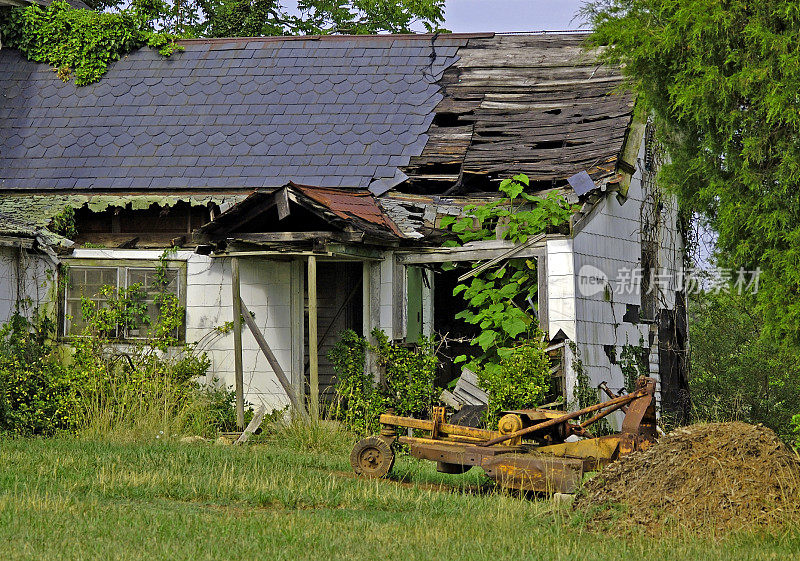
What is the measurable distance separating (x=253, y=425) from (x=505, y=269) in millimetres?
4085

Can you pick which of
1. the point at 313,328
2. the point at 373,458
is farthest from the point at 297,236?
the point at 373,458

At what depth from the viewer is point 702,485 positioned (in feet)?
27.4

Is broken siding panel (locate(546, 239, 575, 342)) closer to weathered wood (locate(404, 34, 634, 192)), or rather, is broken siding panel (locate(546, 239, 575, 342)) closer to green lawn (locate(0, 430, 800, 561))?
weathered wood (locate(404, 34, 634, 192))

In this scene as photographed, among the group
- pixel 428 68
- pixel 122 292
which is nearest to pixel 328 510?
pixel 122 292

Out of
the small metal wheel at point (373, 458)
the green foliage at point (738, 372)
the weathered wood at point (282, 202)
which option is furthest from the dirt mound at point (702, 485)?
the green foliage at point (738, 372)

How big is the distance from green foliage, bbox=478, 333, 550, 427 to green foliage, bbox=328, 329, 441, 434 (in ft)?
3.45

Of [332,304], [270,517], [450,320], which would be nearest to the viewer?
[270,517]

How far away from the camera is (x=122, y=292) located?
593 inches

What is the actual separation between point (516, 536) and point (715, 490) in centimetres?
171

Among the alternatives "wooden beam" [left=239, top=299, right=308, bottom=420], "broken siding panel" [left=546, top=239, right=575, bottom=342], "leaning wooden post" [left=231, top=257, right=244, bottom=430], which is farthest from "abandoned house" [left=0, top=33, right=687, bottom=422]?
"leaning wooden post" [left=231, top=257, right=244, bottom=430]

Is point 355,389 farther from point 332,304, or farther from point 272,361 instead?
point 332,304

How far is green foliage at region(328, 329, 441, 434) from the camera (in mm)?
13977

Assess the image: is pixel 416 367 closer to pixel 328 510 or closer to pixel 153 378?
pixel 153 378

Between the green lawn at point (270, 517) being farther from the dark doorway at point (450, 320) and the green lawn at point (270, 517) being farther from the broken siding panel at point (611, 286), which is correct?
the dark doorway at point (450, 320)
